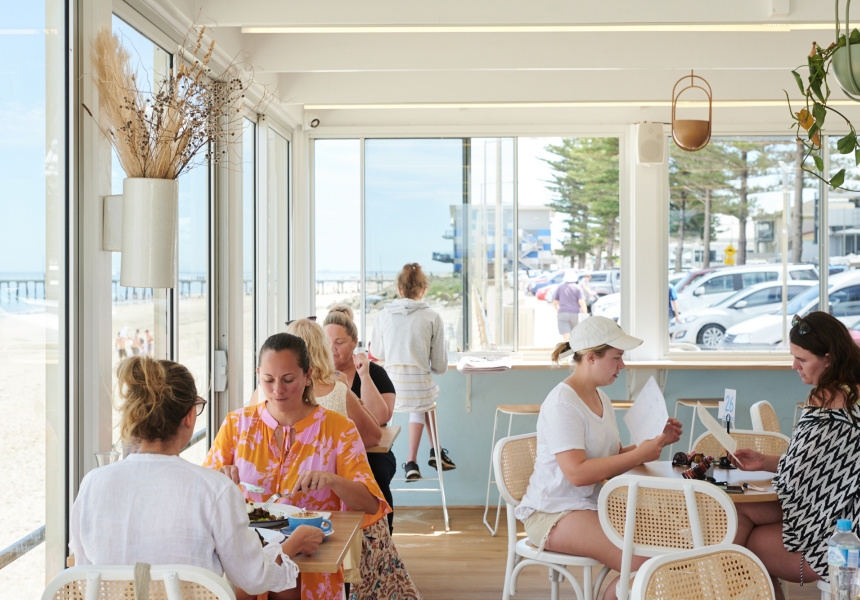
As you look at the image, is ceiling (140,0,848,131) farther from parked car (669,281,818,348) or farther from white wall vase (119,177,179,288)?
parked car (669,281,818,348)

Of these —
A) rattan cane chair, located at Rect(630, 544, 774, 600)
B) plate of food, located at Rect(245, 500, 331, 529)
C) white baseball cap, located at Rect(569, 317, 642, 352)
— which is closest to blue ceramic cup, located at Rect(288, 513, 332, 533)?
plate of food, located at Rect(245, 500, 331, 529)

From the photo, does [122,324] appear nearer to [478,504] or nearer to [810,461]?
[810,461]

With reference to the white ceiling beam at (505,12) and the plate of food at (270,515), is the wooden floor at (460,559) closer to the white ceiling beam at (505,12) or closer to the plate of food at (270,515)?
the plate of food at (270,515)

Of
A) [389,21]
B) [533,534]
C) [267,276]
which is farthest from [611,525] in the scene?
[267,276]

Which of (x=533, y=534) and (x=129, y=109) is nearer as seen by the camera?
(x=129, y=109)

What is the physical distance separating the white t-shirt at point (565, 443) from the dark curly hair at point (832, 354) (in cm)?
79

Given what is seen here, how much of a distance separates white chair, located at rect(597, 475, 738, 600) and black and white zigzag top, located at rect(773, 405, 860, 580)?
1.20 feet

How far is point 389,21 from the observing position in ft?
14.2

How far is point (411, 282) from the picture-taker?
6.61 m

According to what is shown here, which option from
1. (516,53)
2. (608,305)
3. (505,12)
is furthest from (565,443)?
(608,305)

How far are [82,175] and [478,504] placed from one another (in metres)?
4.75

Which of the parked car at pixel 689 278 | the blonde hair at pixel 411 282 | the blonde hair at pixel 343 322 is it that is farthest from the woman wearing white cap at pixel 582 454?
the parked car at pixel 689 278

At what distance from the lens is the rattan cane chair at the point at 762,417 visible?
4.78m

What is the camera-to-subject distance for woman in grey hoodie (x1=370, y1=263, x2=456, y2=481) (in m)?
6.39
